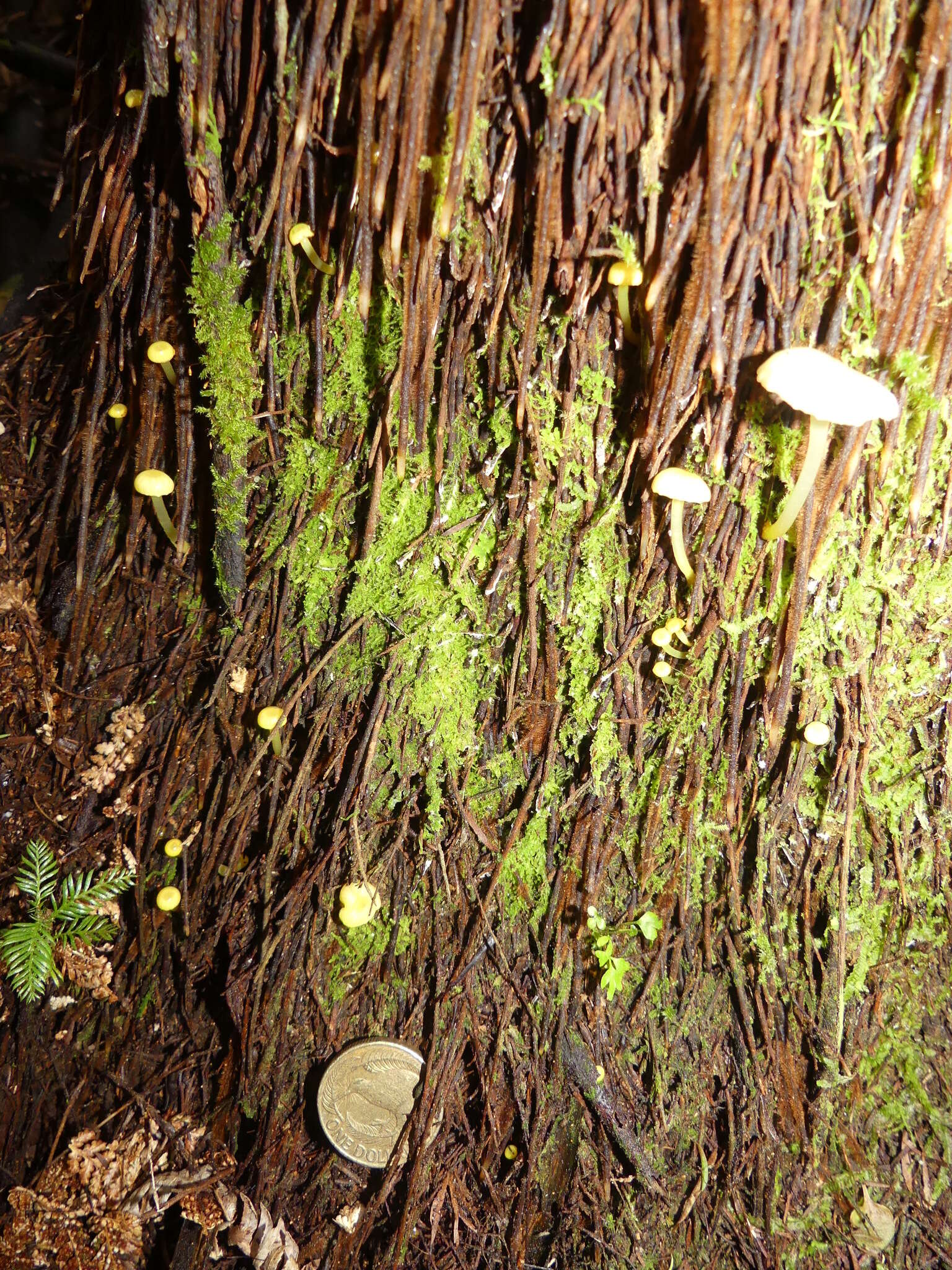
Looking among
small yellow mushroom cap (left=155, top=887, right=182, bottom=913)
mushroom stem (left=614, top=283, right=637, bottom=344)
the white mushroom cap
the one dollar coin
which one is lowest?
the one dollar coin

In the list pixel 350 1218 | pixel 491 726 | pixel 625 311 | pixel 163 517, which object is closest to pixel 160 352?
pixel 163 517

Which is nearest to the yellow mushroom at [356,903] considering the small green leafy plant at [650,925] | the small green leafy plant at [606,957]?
the small green leafy plant at [606,957]

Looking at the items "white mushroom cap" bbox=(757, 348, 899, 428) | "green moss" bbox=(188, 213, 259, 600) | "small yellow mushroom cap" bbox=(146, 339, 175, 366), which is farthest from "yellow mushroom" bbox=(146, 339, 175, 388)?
"white mushroom cap" bbox=(757, 348, 899, 428)

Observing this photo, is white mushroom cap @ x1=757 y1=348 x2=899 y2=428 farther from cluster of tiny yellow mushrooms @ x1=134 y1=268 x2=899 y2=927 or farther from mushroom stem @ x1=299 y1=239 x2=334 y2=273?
mushroom stem @ x1=299 y1=239 x2=334 y2=273

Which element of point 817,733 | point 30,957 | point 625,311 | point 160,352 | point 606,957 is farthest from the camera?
point 30,957

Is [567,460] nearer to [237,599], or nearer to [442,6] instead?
[442,6]

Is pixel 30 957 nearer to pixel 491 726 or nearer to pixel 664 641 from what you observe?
pixel 491 726

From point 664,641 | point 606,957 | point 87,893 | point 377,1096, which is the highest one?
point 664,641

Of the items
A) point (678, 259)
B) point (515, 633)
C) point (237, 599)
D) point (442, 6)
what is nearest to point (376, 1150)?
point (515, 633)
